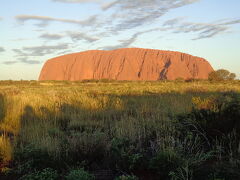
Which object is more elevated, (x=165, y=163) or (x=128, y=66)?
(x=128, y=66)

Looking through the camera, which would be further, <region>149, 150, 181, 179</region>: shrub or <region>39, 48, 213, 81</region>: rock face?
<region>39, 48, 213, 81</region>: rock face

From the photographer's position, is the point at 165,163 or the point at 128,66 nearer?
the point at 165,163

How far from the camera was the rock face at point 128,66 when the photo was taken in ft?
379

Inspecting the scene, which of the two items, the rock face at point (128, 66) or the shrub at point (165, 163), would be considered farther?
the rock face at point (128, 66)

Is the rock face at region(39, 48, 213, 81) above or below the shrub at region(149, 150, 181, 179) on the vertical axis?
above

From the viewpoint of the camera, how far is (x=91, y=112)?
8.29 meters

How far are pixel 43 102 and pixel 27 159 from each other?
5.95 metres

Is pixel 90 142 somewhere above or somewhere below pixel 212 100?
below

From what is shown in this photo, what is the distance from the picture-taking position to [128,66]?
118 m

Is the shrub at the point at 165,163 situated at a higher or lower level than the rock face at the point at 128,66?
lower

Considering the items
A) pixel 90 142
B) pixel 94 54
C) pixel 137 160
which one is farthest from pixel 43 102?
pixel 94 54

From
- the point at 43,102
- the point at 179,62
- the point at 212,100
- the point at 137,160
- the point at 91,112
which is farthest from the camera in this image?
the point at 179,62

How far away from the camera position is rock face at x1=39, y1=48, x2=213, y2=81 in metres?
116

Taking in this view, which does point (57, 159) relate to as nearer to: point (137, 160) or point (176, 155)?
point (137, 160)
